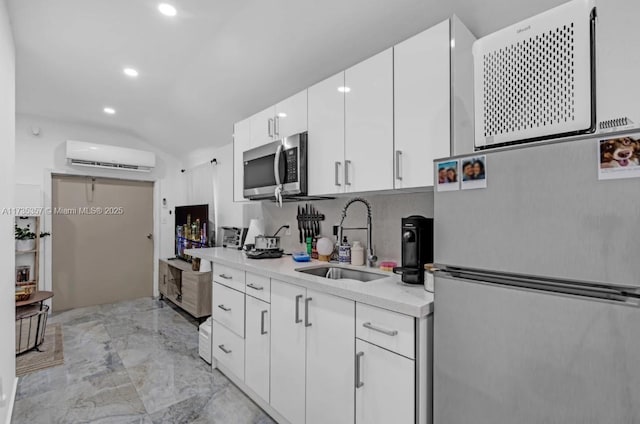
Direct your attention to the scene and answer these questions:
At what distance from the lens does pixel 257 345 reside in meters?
2.03

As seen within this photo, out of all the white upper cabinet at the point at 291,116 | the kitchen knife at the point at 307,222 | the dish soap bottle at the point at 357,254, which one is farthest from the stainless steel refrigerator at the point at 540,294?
the kitchen knife at the point at 307,222

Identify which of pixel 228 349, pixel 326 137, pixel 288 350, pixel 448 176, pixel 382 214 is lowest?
pixel 228 349

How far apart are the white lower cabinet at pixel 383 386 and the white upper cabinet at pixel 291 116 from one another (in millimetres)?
1550

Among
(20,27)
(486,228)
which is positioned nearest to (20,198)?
(20,27)

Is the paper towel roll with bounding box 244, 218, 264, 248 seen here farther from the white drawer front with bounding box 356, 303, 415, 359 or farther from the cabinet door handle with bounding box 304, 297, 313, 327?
the white drawer front with bounding box 356, 303, 415, 359

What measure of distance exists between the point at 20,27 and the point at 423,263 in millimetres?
3396

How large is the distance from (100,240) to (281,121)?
149 inches

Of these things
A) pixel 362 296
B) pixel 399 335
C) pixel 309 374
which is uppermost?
pixel 362 296

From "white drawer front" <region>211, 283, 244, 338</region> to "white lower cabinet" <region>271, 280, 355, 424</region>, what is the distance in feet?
1.36

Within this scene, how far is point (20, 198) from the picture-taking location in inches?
147

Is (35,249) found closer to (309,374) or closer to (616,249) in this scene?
(309,374)

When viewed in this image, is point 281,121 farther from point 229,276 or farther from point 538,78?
point 538,78

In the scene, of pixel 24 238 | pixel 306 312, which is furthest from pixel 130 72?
pixel 306 312

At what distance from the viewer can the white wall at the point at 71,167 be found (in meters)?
3.93
